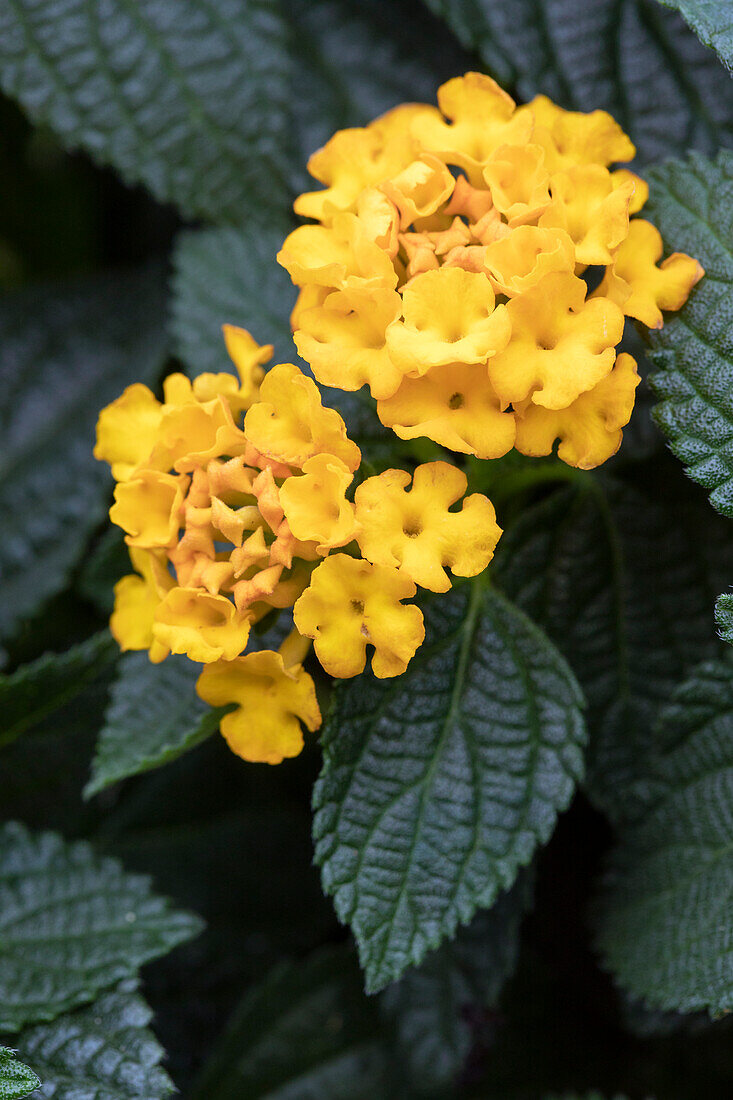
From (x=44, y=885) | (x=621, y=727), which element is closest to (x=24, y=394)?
(x=44, y=885)

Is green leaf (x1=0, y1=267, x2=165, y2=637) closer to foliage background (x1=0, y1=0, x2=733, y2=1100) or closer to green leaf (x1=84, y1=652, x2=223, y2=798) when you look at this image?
foliage background (x1=0, y1=0, x2=733, y2=1100)

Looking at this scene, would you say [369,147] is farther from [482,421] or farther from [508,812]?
[508,812]

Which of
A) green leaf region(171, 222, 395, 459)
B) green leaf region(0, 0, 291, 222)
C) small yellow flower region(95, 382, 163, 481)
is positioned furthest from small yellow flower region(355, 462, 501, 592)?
green leaf region(0, 0, 291, 222)

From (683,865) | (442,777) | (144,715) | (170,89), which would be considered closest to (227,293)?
(170,89)

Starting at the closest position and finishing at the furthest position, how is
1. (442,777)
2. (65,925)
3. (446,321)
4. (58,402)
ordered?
1. (446,321)
2. (442,777)
3. (65,925)
4. (58,402)

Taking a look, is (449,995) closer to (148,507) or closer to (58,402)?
(148,507)

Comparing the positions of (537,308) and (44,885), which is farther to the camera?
(44,885)
